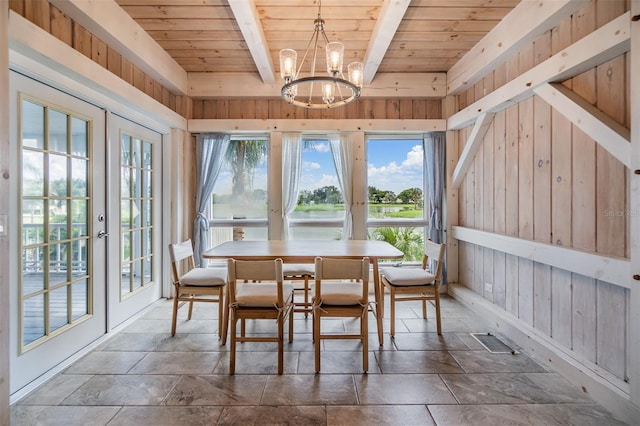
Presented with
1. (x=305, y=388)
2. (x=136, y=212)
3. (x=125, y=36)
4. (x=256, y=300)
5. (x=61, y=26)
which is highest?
(x=125, y=36)

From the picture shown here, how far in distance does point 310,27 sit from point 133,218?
2.54 meters

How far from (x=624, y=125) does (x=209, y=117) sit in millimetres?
3925

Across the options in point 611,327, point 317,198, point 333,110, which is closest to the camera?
point 611,327

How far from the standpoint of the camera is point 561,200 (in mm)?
2262

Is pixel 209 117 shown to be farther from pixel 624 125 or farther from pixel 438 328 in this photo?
pixel 624 125

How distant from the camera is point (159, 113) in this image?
328 centimetres

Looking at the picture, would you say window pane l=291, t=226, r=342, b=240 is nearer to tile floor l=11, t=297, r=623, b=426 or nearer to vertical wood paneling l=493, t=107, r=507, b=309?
tile floor l=11, t=297, r=623, b=426

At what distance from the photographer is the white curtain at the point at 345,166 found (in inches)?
157

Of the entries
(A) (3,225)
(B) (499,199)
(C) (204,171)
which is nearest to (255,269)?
(A) (3,225)

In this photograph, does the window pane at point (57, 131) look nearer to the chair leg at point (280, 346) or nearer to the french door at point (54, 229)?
the french door at point (54, 229)

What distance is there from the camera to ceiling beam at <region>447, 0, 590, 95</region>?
2.21 meters

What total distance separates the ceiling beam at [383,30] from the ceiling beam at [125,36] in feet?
6.91

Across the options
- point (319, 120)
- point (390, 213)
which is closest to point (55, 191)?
point (319, 120)

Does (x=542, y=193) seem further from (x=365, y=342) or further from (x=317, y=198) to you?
(x=317, y=198)
